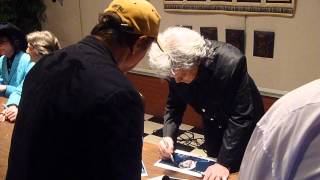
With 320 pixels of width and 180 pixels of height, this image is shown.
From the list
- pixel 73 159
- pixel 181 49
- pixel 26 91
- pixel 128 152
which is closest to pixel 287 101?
pixel 128 152

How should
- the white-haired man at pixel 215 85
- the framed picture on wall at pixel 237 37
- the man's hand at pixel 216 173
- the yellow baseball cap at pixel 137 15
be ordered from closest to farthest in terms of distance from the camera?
the yellow baseball cap at pixel 137 15, the man's hand at pixel 216 173, the white-haired man at pixel 215 85, the framed picture on wall at pixel 237 37

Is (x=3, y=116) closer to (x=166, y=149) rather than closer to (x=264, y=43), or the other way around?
(x=166, y=149)

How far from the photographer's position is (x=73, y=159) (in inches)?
39.9

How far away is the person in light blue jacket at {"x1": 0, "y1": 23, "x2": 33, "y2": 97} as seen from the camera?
316 cm

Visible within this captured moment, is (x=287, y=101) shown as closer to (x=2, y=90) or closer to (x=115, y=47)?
(x=115, y=47)

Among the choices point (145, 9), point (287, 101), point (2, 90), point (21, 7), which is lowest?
point (2, 90)

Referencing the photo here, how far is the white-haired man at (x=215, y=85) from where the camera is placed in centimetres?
188

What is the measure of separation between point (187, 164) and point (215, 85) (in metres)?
0.41

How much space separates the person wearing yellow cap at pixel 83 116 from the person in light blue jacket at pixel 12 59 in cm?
215

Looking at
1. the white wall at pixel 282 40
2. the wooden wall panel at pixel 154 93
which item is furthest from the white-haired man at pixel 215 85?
the wooden wall panel at pixel 154 93

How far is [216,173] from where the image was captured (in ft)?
5.85

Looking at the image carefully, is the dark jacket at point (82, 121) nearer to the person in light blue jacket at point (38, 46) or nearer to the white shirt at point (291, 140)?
the white shirt at point (291, 140)

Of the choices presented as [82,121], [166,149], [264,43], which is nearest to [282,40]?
[264,43]

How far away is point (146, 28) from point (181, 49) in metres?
0.70
